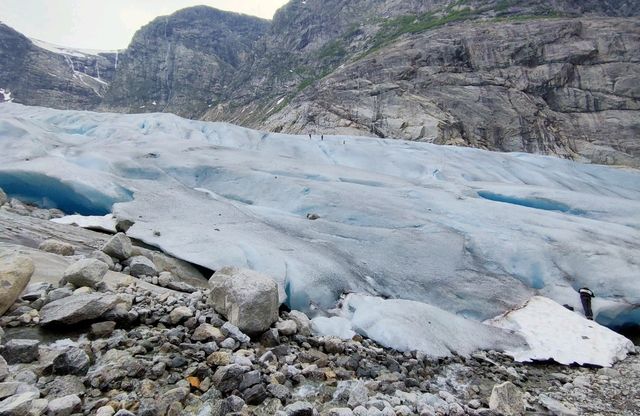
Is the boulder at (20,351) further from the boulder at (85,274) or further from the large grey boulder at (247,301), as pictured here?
the large grey boulder at (247,301)

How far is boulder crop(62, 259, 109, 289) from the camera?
133 inches

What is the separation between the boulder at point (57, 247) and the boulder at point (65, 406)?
104 inches

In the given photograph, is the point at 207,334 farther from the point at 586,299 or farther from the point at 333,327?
the point at 586,299

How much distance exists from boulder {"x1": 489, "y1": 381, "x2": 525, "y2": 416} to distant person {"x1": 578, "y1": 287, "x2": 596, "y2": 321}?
10.3 ft

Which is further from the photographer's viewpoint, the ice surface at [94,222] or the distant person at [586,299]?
the ice surface at [94,222]

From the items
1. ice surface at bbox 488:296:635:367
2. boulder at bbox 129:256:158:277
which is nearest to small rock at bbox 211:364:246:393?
boulder at bbox 129:256:158:277

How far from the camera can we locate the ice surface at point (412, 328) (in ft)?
13.6

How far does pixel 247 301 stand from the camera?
3457 mm

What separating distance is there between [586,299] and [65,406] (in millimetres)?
6373

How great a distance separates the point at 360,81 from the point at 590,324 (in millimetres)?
34481

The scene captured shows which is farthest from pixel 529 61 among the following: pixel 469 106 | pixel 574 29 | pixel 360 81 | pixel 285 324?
pixel 285 324

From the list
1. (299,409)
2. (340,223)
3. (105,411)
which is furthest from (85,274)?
(340,223)

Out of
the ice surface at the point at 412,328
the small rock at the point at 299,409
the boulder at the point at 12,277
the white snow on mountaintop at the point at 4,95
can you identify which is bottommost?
the white snow on mountaintop at the point at 4,95

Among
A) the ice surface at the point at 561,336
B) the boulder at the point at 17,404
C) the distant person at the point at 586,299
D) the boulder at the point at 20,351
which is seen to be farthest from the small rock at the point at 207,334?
the distant person at the point at 586,299
